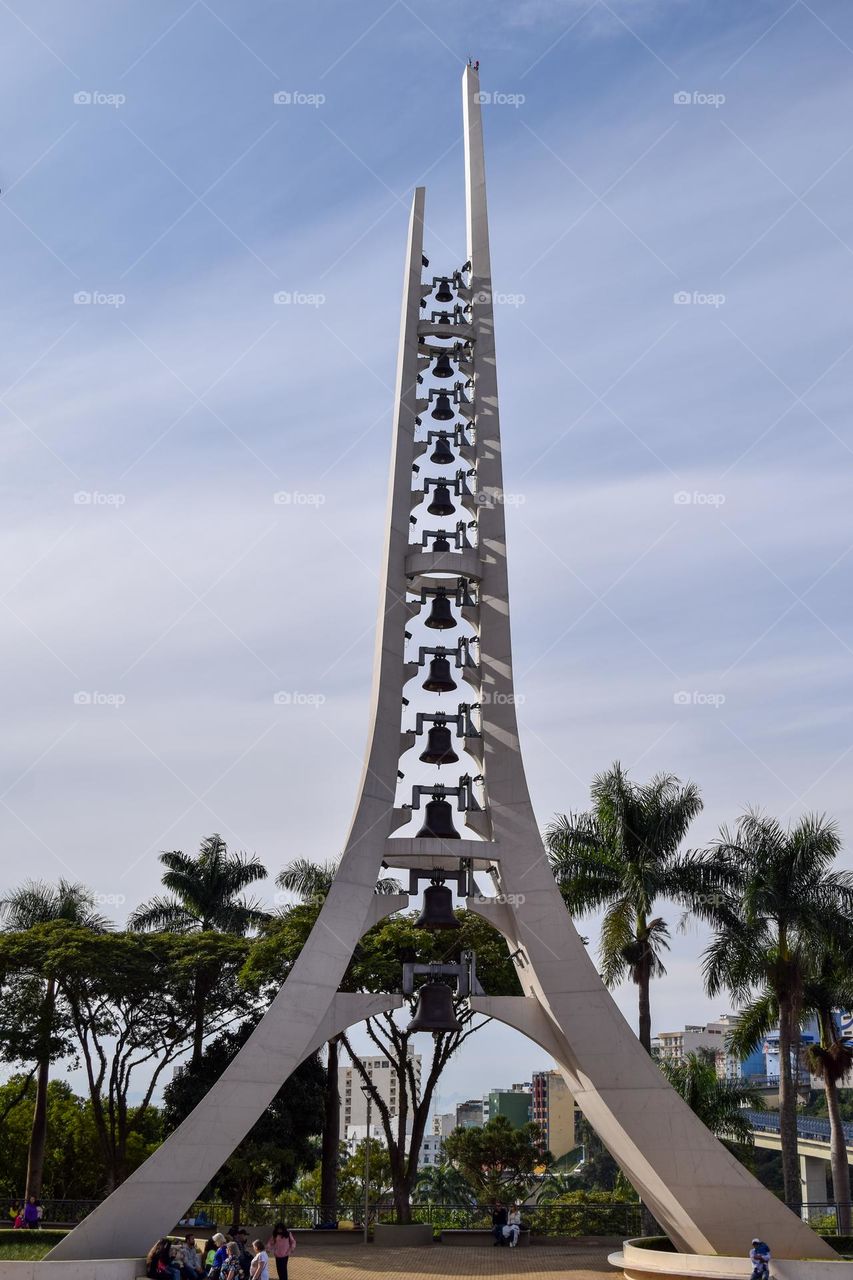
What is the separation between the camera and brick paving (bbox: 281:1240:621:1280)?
20.6 metres

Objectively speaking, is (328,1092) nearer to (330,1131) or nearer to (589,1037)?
(330,1131)

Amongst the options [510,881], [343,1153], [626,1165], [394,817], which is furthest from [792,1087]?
[343,1153]

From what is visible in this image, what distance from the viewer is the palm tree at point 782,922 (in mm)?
27891

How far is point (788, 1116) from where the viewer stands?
27.1 metres

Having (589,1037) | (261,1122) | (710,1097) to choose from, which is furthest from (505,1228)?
(261,1122)

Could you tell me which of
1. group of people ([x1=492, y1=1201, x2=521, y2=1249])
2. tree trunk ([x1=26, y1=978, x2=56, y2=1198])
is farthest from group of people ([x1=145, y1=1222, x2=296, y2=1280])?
tree trunk ([x1=26, y1=978, x2=56, y2=1198])

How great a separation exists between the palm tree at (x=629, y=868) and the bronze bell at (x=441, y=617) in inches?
324

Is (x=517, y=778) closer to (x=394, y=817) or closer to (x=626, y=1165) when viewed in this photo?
(x=394, y=817)

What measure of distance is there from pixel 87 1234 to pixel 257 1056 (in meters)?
3.57

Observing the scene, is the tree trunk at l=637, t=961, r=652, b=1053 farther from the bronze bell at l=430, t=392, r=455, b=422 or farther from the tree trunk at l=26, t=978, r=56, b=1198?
the tree trunk at l=26, t=978, r=56, b=1198

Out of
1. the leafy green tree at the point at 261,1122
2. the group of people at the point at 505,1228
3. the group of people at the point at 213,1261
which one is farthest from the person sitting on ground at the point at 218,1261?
the leafy green tree at the point at 261,1122

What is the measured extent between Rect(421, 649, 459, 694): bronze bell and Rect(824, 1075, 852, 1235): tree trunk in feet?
45.7

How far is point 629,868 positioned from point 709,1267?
11.9 meters

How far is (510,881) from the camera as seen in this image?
22.2m
